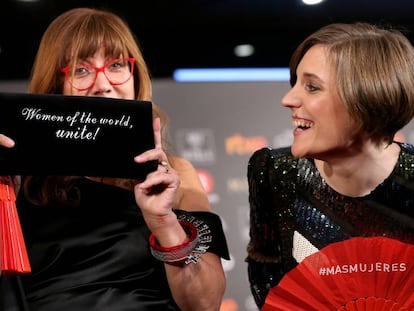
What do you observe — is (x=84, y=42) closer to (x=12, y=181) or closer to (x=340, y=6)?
(x=12, y=181)

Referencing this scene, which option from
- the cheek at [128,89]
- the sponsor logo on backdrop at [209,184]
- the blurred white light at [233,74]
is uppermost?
the blurred white light at [233,74]

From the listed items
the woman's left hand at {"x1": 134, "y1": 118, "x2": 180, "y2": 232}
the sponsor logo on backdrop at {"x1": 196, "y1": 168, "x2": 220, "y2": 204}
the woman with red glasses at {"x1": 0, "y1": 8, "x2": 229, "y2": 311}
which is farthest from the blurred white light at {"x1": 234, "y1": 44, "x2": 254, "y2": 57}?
the woman's left hand at {"x1": 134, "y1": 118, "x2": 180, "y2": 232}

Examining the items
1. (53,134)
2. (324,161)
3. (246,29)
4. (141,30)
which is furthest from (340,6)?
(53,134)

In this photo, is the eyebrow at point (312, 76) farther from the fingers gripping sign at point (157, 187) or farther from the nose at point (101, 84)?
the nose at point (101, 84)

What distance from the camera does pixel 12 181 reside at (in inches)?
51.6

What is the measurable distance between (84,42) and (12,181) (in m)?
0.36

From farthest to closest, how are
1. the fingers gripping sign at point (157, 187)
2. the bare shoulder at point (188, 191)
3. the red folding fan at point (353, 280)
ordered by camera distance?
the bare shoulder at point (188, 191) → the fingers gripping sign at point (157, 187) → the red folding fan at point (353, 280)

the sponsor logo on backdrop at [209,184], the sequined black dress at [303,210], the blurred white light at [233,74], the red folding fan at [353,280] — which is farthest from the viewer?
the blurred white light at [233,74]

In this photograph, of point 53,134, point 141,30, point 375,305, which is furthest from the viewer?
point 141,30

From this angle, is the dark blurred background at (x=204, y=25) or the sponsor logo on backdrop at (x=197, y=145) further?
the dark blurred background at (x=204, y=25)

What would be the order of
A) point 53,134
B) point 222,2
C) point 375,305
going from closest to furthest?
point 375,305 → point 53,134 → point 222,2

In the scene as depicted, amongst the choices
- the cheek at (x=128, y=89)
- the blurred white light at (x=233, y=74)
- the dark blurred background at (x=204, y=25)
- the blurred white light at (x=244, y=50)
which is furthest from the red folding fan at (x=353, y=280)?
the blurred white light at (x=244, y=50)

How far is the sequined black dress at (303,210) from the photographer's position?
139 cm

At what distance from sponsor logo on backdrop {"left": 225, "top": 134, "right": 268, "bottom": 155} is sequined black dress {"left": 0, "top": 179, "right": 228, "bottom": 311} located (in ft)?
5.50
